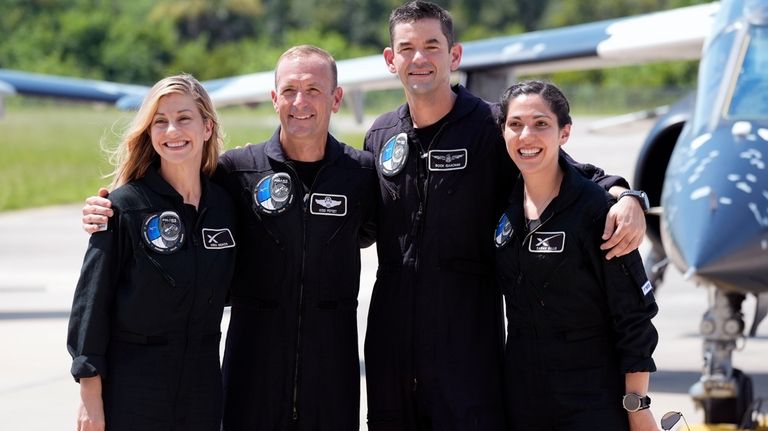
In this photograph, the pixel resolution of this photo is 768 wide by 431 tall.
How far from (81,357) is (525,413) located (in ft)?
5.12

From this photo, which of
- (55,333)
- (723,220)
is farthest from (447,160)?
(55,333)

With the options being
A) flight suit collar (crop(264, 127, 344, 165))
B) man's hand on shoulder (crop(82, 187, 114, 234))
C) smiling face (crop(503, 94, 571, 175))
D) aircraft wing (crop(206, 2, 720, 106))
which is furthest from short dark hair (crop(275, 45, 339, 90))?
aircraft wing (crop(206, 2, 720, 106))

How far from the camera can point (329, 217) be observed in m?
4.77

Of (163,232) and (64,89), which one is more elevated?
(64,89)

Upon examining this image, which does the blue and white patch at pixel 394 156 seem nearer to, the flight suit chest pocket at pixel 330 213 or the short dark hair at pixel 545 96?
the flight suit chest pocket at pixel 330 213

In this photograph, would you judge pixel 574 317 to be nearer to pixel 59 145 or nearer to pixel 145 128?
pixel 145 128

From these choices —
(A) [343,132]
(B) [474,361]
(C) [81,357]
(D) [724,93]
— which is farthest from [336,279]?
(A) [343,132]

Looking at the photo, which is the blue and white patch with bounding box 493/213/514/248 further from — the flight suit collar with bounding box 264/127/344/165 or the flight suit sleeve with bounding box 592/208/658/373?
the flight suit collar with bounding box 264/127/344/165

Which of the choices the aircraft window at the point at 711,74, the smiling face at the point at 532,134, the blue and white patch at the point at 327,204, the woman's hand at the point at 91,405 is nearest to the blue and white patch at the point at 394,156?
the blue and white patch at the point at 327,204

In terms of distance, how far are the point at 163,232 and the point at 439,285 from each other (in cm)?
107

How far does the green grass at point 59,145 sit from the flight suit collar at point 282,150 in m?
1.44

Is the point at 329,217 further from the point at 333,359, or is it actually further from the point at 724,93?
the point at 724,93

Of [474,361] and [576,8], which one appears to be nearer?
[474,361]

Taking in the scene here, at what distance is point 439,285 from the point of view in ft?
15.8
